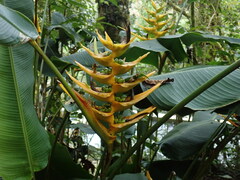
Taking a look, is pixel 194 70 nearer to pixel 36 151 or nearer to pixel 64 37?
pixel 36 151

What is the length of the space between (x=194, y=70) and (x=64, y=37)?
915mm

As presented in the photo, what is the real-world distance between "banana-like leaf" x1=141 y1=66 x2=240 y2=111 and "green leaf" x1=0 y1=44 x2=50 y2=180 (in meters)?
0.35

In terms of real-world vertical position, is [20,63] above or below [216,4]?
below

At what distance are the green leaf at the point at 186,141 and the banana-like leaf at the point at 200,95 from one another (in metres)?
0.31

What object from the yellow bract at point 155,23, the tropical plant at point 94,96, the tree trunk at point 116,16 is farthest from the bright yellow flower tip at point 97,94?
the tree trunk at point 116,16

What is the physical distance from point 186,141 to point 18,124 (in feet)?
2.03

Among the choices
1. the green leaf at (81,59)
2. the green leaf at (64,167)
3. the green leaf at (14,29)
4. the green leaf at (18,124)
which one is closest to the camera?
the green leaf at (14,29)

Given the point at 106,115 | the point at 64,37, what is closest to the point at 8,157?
the point at 106,115

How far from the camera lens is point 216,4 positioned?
2104 millimetres

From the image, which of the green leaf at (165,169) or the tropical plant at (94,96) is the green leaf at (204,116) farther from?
the tropical plant at (94,96)

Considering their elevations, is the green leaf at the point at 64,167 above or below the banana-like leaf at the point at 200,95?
below

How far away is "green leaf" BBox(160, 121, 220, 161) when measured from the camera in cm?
101

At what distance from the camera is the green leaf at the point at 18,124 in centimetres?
77

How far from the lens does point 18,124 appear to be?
786mm
